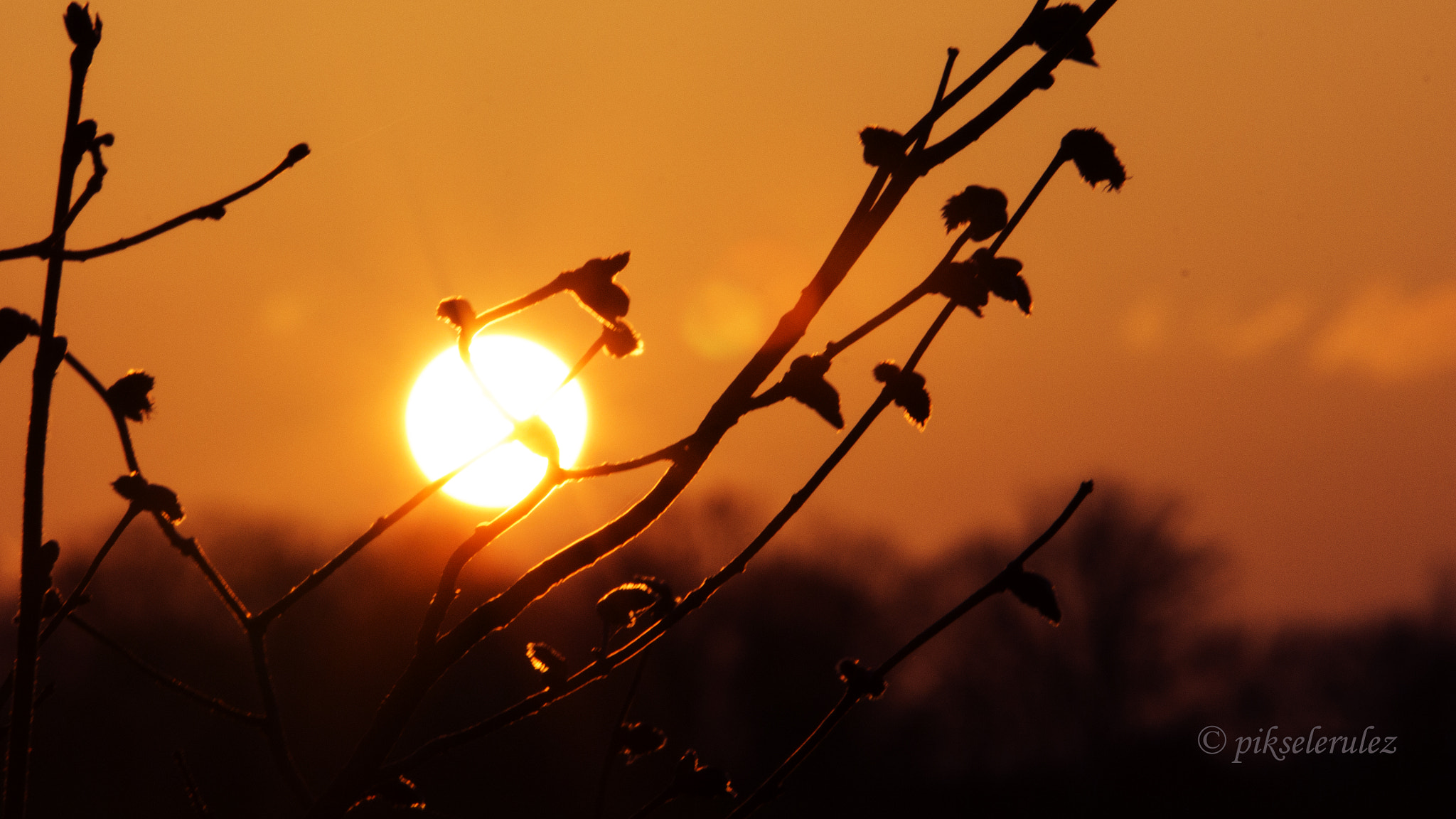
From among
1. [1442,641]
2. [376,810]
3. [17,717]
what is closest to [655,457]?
[17,717]

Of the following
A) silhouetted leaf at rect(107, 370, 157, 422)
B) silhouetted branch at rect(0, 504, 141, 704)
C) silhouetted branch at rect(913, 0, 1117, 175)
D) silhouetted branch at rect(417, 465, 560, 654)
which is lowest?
silhouetted branch at rect(417, 465, 560, 654)

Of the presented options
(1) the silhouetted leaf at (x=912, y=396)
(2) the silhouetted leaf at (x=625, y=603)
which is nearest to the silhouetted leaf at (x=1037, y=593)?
(1) the silhouetted leaf at (x=912, y=396)

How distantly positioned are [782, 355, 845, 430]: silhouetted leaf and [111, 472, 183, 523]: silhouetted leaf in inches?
45.8

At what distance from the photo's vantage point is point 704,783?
2373 mm

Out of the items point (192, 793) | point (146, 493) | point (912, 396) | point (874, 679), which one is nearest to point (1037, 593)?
point (874, 679)

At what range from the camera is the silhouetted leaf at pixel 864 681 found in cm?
204

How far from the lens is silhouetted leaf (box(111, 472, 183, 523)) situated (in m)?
1.96

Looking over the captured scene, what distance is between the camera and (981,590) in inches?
75.9

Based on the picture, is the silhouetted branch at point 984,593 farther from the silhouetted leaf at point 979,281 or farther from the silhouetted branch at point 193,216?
the silhouetted branch at point 193,216

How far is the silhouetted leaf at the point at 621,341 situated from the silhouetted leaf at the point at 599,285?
0.08m

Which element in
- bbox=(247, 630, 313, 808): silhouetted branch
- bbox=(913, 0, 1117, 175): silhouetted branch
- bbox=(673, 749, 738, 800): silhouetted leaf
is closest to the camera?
bbox=(913, 0, 1117, 175): silhouetted branch

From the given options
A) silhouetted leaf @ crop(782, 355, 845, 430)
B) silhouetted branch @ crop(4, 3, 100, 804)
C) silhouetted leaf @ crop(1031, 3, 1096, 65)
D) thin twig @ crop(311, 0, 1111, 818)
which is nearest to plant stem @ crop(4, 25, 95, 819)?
silhouetted branch @ crop(4, 3, 100, 804)

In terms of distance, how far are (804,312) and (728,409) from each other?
0.62ft

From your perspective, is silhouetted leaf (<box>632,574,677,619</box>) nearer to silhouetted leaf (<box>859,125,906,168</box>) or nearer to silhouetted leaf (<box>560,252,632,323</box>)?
silhouetted leaf (<box>560,252,632,323</box>)
